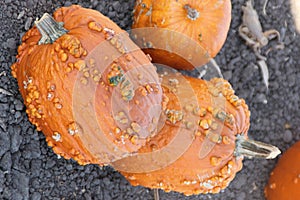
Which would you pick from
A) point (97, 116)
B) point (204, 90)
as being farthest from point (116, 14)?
point (97, 116)

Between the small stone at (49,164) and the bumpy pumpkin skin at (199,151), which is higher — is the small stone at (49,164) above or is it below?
below

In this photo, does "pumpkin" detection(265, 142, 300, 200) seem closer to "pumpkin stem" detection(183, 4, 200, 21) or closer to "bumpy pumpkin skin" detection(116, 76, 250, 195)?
"bumpy pumpkin skin" detection(116, 76, 250, 195)

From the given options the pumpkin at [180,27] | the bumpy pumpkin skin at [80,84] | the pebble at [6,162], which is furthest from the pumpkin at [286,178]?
the pebble at [6,162]

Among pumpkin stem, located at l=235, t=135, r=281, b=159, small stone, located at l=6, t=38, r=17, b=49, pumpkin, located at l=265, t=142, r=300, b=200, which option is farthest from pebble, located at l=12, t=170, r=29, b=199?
pumpkin, located at l=265, t=142, r=300, b=200

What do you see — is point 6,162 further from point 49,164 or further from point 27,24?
point 27,24

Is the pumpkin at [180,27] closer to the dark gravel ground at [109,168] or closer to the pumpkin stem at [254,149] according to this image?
the dark gravel ground at [109,168]

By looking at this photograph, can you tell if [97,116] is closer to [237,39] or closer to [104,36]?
[104,36]
